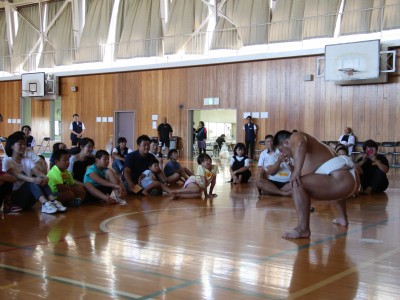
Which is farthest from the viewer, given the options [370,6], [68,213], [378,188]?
[370,6]

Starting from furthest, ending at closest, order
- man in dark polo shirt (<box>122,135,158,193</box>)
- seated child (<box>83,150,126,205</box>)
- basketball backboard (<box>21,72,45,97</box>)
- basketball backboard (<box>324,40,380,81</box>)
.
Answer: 1. basketball backboard (<box>21,72,45,97</box>)
2. basketball backboard (<box>324,40,380,81</box>)
3. man in dark polo shirt (<box>122,135,158,193</box>)
4. seated child (<box>83,150,126,205</box>)

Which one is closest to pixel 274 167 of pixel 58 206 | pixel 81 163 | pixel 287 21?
pixel 81 163

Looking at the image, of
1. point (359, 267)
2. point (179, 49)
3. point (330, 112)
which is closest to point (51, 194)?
point (359, 267)

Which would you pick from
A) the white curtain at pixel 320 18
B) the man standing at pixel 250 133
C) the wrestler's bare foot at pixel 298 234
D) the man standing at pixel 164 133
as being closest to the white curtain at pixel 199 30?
the man standing at pixel 164 133

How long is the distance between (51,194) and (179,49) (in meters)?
15.0

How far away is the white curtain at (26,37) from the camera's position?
82.1 feet

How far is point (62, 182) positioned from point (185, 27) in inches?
581

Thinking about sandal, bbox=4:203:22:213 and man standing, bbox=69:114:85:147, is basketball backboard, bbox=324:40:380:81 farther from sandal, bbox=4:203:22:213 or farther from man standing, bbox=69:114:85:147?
sandal, bbox=4:203:22:213

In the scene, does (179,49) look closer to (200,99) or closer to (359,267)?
(200,99)

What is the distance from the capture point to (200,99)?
65.1ft

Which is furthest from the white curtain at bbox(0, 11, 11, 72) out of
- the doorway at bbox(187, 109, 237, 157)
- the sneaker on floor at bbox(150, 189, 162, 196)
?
the sneaker on floor at bbox(150, 189, 162, 196)

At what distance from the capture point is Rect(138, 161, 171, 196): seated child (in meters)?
8.23

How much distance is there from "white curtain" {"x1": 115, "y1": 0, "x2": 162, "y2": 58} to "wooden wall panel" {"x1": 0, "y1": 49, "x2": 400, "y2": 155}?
104cm

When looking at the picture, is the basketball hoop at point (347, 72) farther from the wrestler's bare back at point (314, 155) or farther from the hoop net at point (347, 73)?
the wrestler's bare back at point (314, 155)
